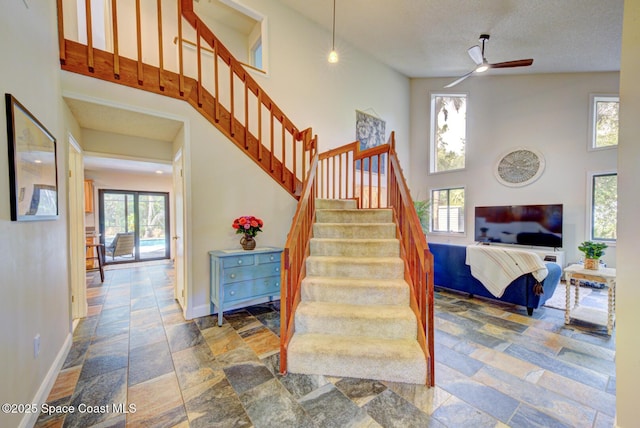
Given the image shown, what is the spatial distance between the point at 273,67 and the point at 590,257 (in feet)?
17.6

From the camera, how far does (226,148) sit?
10.6 ft

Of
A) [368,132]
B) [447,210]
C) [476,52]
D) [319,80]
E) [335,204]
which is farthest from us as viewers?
[447,210]

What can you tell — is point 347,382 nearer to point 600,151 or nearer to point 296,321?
point 296,321

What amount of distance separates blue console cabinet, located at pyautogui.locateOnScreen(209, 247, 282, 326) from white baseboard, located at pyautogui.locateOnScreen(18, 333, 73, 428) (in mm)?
1254

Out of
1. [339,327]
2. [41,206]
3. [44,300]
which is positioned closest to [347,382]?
[339,327]

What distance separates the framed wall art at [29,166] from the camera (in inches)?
52.2

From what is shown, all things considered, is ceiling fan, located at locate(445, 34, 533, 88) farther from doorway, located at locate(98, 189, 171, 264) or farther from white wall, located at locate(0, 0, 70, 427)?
doorway, located at locate(98, 189, 171, 264)

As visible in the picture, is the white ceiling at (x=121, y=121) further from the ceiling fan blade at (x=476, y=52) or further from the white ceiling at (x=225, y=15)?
the ceiling fan blade at (x=476, y=52)

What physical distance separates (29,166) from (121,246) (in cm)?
541

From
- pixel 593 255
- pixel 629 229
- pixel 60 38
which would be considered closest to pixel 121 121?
pixel 60 38

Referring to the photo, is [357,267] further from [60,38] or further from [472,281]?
[60,38]

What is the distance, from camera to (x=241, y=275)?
2967mm

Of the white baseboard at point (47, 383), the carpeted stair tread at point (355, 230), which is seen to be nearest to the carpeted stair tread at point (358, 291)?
the carpeted stair tread at point (355, 230)

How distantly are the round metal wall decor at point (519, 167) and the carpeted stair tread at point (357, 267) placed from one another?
490 cm
